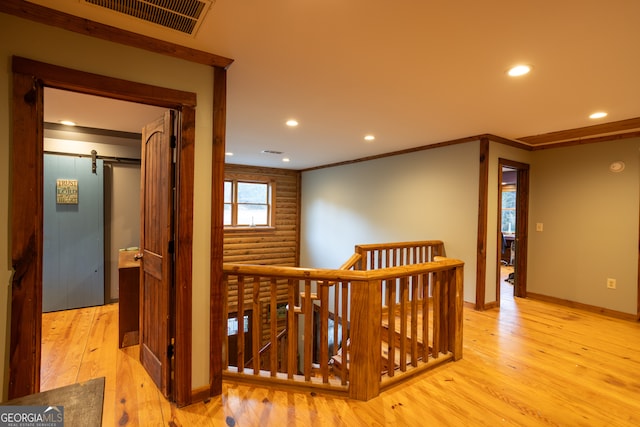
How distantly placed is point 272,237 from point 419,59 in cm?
606

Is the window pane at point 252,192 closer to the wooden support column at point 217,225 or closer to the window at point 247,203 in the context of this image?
the window at point 247,203

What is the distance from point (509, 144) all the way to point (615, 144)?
1185 millimetres

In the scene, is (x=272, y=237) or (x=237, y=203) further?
(x=272, y=237)

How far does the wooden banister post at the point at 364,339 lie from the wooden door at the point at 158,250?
1.24 m

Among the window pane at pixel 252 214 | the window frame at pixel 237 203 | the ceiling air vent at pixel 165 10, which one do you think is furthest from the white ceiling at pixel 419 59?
the window pane at pixel 252 214

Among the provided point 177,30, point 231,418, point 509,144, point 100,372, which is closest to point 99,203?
point 100,372

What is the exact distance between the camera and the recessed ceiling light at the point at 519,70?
2100mm

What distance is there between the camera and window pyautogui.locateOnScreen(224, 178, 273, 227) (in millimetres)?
7105

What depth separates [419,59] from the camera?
2029 millimetres

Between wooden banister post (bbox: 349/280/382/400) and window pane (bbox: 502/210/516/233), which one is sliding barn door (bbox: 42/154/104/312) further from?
window pane (bbox: 502/210/516/233)

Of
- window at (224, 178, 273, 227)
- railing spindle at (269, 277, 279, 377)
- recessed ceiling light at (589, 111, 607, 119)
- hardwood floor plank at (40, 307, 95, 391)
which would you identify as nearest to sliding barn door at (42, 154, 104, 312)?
hardwood floor plank at (40, 307, 95, 391)

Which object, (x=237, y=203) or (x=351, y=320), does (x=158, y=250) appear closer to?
(x=351, y=320)

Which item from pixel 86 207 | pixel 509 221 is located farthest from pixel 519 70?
pixel 509 221

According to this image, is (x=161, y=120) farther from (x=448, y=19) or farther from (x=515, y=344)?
(x=515, y=344)
